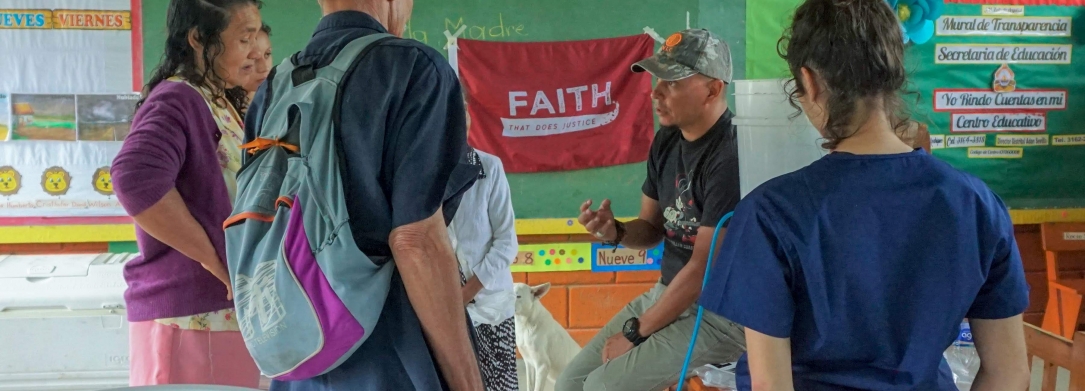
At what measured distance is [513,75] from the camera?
3.75 m

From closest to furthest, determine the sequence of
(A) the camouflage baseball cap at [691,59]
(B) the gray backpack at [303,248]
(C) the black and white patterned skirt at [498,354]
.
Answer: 1. (B) the gray backpack at [303,248]
2. (A) the camouflage baseball cap at [691,59]
3. (C) the black and white patterned skirt at [498,354]

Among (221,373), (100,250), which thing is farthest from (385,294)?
(100,250)

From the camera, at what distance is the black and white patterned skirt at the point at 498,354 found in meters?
2.55

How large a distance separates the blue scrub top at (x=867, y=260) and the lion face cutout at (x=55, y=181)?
134 inches

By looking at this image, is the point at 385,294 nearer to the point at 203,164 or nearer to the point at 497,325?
the point at 203,164

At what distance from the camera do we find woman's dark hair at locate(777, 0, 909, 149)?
1150 mm

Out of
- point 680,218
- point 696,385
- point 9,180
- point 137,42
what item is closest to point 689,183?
point 680,218

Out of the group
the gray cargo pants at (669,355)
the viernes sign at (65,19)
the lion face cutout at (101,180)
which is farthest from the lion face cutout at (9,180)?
the gray cargo pants at (669,355)

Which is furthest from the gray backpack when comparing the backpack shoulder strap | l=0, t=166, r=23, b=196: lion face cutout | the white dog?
l=0, t=166, r=23, b=196: lion face cutout

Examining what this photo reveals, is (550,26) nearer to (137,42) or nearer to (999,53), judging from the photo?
(137,42)

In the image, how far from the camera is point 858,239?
116 centimetres

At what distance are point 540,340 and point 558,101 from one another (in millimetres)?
1180

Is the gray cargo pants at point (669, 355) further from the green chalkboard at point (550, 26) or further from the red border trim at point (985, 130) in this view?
the red border trim at point (985, 130)

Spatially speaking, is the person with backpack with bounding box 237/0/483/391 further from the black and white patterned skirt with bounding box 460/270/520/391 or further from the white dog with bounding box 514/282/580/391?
the white dog with bounding box 514/282/580/391
